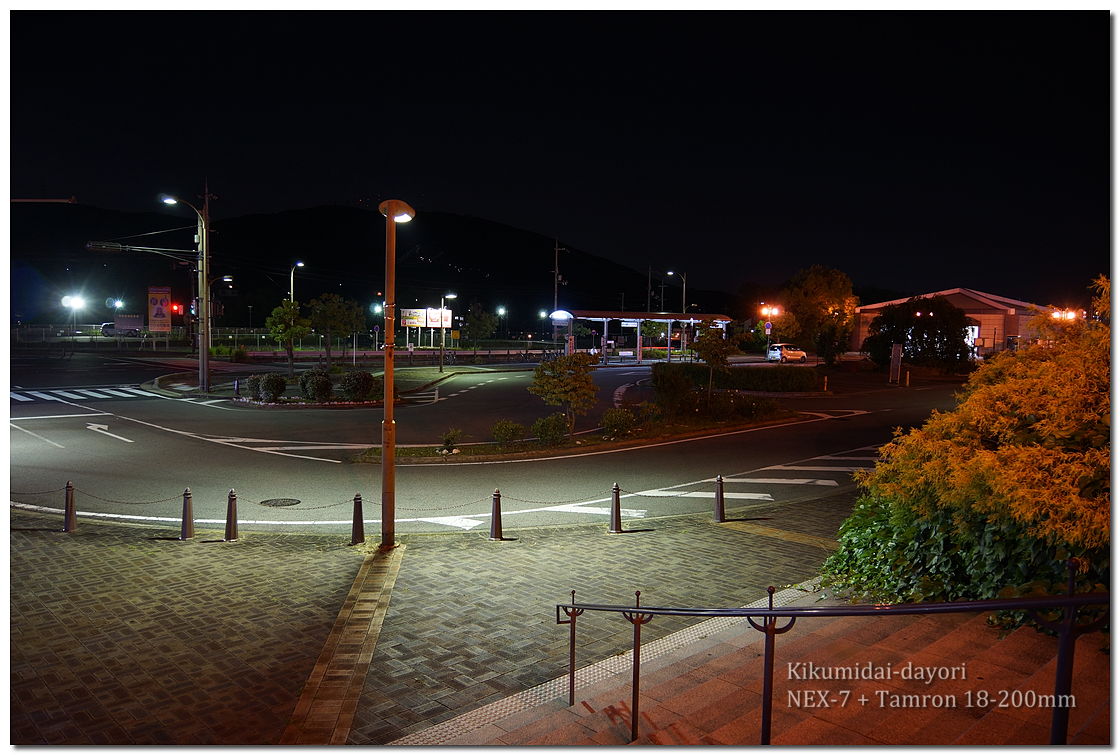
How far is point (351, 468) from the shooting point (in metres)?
18.2

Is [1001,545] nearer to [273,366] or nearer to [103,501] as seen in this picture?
[103,501]

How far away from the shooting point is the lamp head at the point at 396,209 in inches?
445

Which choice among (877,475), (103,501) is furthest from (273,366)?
(877,475)

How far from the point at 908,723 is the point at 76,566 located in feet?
32.7

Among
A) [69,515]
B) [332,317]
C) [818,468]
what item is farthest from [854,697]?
[332,317]

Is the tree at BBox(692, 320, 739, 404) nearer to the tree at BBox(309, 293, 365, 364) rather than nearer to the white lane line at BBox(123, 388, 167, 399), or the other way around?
the white lane line at BBox(123, 388, 167, 399)

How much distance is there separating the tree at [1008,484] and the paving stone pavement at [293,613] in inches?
77.6

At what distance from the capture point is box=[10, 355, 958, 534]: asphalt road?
1420 cm

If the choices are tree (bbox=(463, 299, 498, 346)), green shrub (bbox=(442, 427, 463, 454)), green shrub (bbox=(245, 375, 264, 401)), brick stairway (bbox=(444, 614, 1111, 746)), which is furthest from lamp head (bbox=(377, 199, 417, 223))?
tree (bbox=(463, 299, 498, 346))

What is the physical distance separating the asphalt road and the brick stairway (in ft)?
22.5

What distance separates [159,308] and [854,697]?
6544 cm

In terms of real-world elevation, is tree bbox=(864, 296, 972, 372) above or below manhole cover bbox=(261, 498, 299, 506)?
above

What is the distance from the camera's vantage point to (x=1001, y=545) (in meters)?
6.70

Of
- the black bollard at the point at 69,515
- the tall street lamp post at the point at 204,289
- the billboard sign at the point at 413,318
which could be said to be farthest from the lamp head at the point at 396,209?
→ the billboard sign at the point at 413,318
